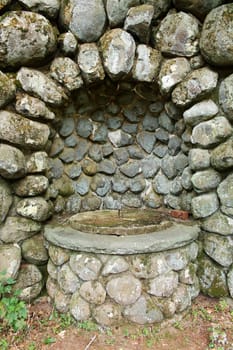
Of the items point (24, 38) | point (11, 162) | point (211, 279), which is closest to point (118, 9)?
point (24, 38)

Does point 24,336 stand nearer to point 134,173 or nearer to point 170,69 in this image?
point 134,173

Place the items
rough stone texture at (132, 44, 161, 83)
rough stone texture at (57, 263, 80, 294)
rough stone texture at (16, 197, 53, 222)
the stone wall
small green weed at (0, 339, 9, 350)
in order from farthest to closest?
rough stone texture at (132, 44, 161, 83) < rough stone texture at (16, 197, 53, 222) < the stone wall < rough stone texture at (57, 263, 80, 294) < small green weed at (0, 339, 9, 350)

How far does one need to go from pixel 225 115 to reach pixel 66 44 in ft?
4.13

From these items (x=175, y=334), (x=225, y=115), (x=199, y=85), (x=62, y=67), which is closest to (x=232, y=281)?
(x=175, y=334)

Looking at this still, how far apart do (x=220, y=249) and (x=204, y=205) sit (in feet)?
1.05

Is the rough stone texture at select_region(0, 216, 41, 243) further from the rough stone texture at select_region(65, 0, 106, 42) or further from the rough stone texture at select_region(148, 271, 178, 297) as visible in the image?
the rough stone texture at select_region(65, 0, 106, 42)

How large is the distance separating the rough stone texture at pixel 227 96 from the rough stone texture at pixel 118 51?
2.27 feet

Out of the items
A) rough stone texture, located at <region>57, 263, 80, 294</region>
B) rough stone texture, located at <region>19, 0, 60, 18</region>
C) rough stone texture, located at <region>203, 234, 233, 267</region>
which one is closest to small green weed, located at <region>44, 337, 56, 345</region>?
rough stone texture, located at <region>57, 263, 80, 294</region>

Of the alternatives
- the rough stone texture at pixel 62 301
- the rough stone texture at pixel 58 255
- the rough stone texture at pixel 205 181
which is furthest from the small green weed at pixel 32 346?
the rough stone texture at pixel 205 181

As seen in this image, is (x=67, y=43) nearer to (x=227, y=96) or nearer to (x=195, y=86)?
(x=195, y=86)

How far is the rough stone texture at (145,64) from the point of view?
7.53ft

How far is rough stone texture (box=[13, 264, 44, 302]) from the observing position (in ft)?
7.02

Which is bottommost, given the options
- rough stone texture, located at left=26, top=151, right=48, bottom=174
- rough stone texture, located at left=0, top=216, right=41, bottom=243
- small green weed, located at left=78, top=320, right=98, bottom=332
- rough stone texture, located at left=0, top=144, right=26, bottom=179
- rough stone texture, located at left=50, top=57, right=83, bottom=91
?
small green weed, located at left=78, top=320, right=98, bottom=332

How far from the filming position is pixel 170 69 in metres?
2.24
